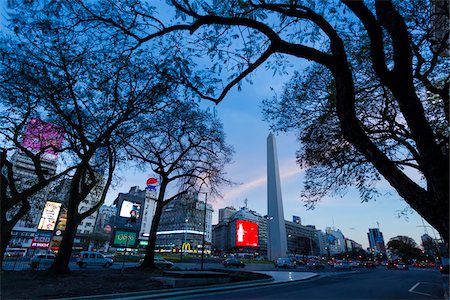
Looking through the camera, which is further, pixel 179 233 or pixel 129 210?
pixel 179 233

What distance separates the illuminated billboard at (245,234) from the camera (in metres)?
72.6

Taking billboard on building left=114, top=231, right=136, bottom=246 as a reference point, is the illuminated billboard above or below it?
above

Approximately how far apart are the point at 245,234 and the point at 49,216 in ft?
188

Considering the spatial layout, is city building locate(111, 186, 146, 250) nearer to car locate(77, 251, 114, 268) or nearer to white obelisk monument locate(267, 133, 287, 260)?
car locate(77, 251, 114, 268)

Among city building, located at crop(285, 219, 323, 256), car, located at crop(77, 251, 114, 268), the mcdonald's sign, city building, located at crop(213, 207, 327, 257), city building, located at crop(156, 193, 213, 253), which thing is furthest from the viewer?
city building, located at crop(285, 219, 323, 256)

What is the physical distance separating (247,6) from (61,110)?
1106cm

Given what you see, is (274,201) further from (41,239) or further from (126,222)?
(41,239)

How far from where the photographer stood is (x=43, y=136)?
46.7ft

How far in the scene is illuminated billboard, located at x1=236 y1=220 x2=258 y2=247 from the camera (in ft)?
238

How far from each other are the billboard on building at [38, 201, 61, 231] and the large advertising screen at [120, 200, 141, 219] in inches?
318

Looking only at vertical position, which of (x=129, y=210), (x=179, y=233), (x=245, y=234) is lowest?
(x=129, y=210)

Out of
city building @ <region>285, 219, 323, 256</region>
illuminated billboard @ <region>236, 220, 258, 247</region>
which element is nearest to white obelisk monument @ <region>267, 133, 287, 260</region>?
illuminated billboard @ <region>236, 220, 258, 247</region>

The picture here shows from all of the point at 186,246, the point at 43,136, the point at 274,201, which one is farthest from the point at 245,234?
the point at 43,136

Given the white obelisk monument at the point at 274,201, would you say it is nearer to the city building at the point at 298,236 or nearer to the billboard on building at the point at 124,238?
the billboard on building at the point at 124,238
